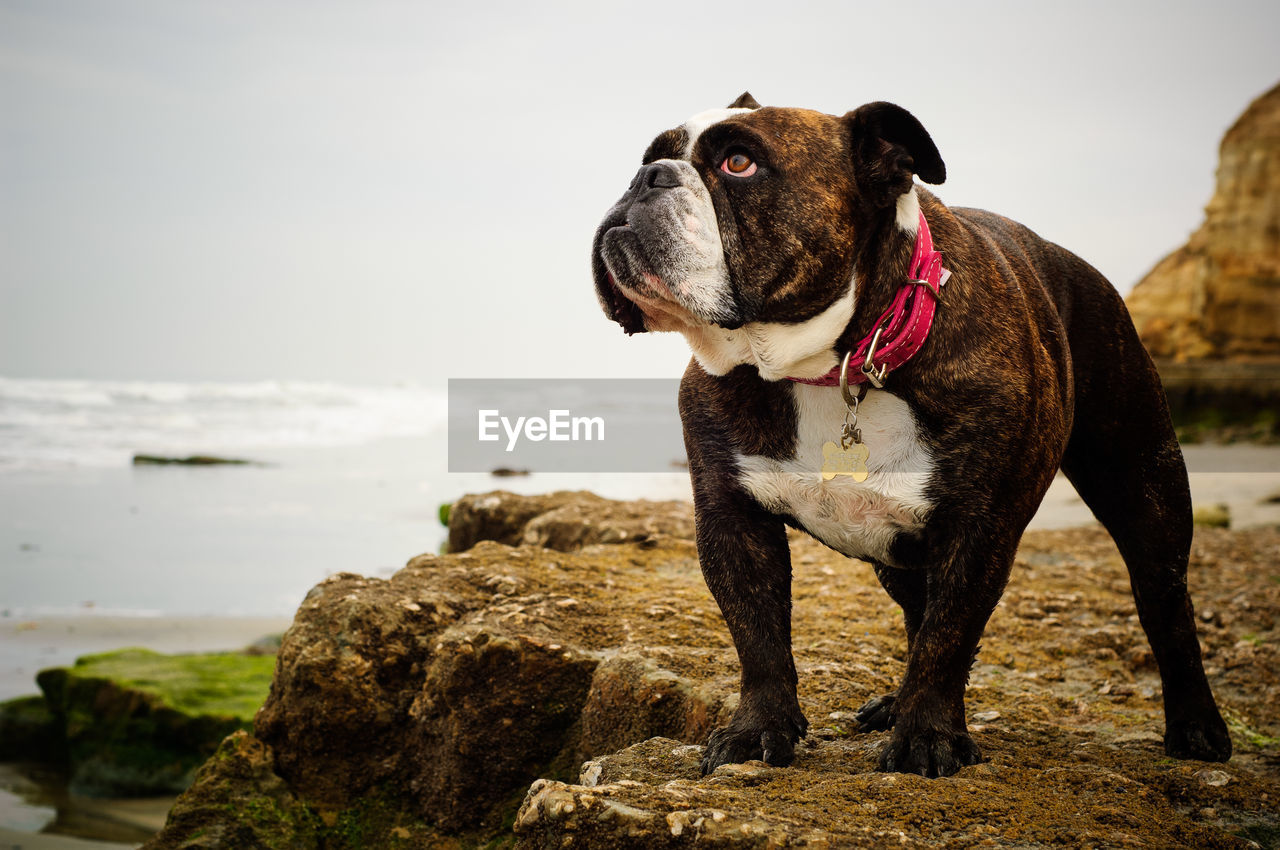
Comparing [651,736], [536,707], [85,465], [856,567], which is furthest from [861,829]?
[85,465]

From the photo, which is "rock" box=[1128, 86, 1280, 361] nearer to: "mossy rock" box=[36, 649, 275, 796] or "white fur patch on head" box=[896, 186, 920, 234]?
"mossy rock" box=[36, 649, 275, 796]

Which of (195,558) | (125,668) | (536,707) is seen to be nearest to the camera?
(536,707)

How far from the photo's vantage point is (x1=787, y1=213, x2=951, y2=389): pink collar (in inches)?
103

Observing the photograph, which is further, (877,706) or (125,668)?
(125,668)

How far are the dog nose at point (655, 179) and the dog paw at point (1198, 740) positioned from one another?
8.00 ft

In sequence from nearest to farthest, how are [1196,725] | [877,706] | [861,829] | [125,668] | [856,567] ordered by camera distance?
1. [861,829]
2. [877,706]
3. [1196,725]
4. [856,567]
5. [125,668]

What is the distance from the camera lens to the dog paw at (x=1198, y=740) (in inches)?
133

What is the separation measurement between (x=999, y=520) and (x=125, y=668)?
6537mm

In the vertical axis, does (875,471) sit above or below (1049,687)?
above

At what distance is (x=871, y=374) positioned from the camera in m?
2.60

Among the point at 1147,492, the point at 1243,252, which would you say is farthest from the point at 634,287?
the point at 1243,252

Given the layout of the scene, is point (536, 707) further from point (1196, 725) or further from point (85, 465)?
point (85, 465)

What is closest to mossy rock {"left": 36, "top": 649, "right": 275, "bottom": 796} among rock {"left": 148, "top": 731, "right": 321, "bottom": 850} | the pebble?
rock {"left": 148, "top": 731, "right": 321, "bottom": 850}

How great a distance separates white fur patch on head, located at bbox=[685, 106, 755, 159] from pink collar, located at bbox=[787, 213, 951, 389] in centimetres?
60
